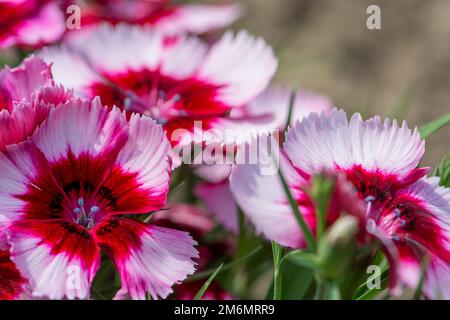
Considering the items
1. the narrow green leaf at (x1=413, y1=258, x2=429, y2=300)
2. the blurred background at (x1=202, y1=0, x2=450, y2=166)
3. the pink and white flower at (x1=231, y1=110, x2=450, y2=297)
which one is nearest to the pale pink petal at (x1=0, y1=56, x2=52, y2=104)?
the pink and white flower at (x1=231, y1=110, x2=450, y2=297)

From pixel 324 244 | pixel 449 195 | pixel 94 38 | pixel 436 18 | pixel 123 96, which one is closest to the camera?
pixel 324 244

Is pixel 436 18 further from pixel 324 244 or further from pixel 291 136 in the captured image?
pixel 324 244

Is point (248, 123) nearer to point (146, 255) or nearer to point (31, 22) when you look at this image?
point (146, 255)

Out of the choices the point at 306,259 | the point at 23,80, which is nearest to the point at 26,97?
the point at 23,80

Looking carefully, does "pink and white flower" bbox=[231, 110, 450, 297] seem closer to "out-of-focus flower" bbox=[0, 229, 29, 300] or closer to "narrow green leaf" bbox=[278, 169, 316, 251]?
"narrow green leaf" bbox=[278, 169, 316, 251]

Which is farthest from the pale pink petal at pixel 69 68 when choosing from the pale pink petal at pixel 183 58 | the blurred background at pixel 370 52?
the blurred background at pixel 370 52

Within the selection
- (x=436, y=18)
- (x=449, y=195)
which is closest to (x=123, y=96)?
(x=449, y=195)
